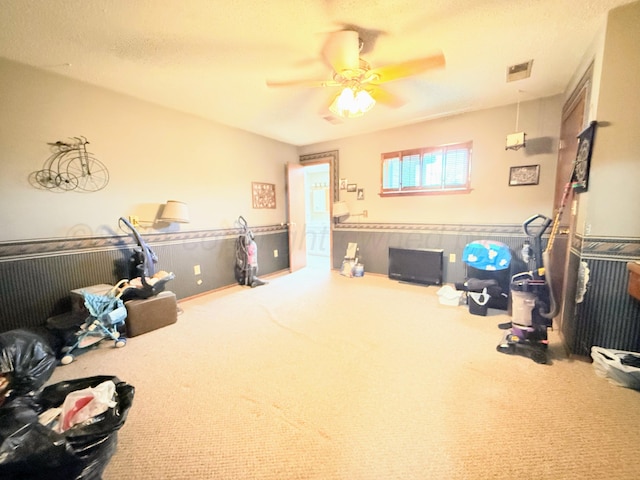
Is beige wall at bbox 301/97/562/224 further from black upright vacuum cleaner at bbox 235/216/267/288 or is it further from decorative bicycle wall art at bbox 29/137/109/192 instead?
decorative bicycle wall art at bbox 29/137/109/192

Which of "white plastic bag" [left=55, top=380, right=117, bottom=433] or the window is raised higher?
the window

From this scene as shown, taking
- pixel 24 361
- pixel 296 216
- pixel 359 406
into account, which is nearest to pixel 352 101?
pixel 359 406

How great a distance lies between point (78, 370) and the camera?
2.04 meters

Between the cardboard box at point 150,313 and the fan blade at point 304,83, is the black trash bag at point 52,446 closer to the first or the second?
the cardboard box at point 150,313

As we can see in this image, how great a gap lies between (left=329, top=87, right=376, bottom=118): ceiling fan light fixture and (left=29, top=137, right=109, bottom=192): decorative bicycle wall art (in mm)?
2589

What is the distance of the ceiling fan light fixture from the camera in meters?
2.13

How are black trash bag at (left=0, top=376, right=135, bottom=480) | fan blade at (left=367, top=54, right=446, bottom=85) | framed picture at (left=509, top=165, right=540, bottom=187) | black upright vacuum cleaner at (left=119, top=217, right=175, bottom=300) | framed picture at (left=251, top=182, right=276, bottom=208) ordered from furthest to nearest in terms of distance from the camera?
framed picture at (left=251, top=182, right=276, bottom=208) < framed picture at (left=509, top=165, right=540, bottom=187) < black upright vacuum cleaner at (left=119, top=217, right=175, bottom=300) < fan blade at (left=367, top=54, right=446, bottom=85) < black trash bag at (left=0, top=376, right=135, bottom=480)

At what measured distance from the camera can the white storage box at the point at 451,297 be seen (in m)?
3.20

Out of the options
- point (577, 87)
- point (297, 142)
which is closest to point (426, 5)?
point (577, 87)

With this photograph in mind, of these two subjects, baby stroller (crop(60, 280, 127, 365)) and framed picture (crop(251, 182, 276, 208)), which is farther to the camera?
framed picture (crop(251, 182, 276, 208))

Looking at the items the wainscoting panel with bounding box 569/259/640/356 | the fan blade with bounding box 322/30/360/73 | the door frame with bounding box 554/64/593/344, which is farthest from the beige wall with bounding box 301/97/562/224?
the fan blade with bounding box 322/30/360/73

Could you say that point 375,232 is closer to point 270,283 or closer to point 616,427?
point 270,283

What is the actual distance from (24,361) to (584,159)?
14.4 ft

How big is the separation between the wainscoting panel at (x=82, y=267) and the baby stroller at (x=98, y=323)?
2.08ft
